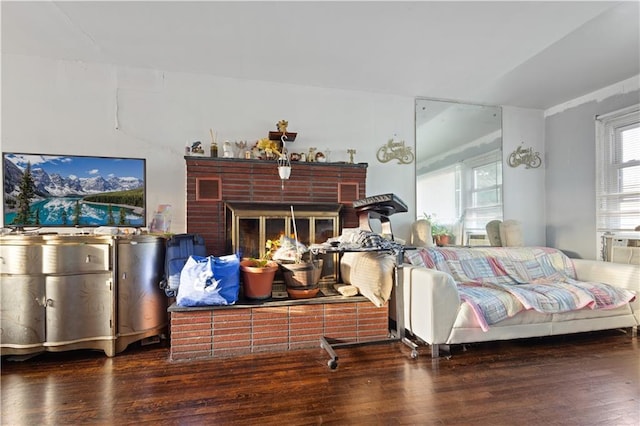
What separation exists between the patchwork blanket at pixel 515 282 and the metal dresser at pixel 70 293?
2518 mm

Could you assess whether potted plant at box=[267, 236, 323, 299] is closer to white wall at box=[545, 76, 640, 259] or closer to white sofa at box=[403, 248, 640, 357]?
white sofa at box=[403, 248, 640, 357]

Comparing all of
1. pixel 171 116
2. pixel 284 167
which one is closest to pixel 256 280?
pixel 284 167

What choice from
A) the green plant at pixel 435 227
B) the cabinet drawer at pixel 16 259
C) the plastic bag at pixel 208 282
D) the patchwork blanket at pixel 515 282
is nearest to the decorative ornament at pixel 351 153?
the green plant at pixel 435 227

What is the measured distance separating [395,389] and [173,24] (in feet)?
10.1

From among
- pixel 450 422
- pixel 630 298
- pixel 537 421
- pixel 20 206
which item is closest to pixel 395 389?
pixel 450 422

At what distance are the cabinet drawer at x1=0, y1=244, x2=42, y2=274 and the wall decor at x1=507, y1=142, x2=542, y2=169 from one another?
5.07 metres

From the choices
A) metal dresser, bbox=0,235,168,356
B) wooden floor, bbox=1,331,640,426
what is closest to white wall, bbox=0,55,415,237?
metal dresser, bbox=0,235,168,356

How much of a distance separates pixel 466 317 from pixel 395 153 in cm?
205

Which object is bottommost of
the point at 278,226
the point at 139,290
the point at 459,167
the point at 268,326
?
the point at 268,326

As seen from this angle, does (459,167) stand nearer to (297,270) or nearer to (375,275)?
(375,275)

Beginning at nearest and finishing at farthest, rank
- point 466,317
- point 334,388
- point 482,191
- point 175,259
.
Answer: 1. point 334,388
2. point 466,317
3. point 175,259
4. point 482,191

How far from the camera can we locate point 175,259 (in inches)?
98.0

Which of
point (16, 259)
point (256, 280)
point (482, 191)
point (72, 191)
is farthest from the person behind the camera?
point (482, 191)

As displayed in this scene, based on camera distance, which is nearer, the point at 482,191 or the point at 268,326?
the point at 268,326
